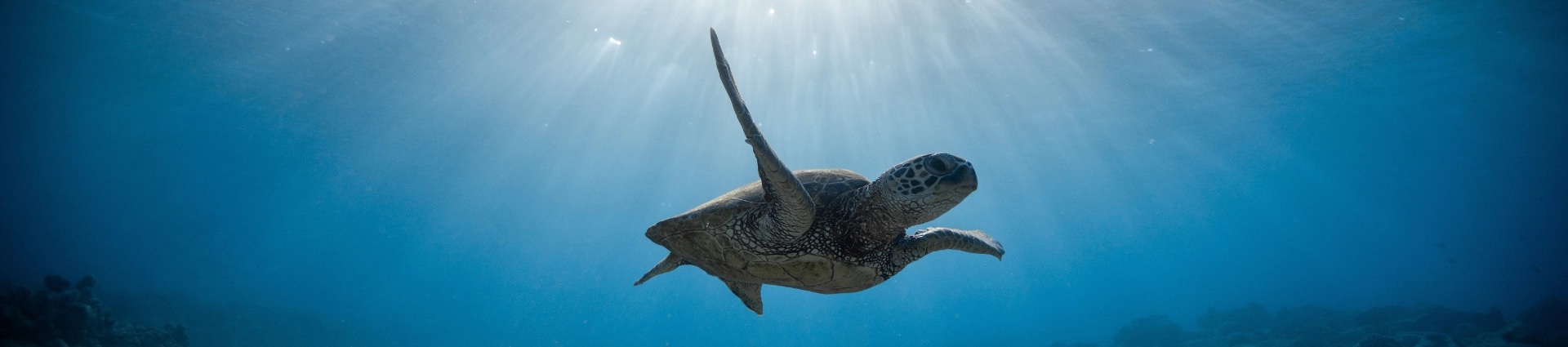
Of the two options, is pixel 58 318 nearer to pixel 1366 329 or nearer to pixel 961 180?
pixel 961 180

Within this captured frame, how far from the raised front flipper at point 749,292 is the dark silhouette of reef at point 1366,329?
1612 centimetres

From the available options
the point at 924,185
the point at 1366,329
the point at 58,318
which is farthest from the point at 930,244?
the point at 1366,329

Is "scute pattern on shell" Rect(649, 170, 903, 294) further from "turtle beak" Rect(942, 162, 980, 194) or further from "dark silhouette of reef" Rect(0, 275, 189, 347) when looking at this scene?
"dark silhouette of reef" Rect(0, 275, 189, 347)

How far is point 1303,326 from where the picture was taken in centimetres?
1917

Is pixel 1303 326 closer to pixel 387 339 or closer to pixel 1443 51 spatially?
pixel 1443 51

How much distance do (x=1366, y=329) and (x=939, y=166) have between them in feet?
79.5

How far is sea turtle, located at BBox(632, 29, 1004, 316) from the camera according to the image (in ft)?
7.73

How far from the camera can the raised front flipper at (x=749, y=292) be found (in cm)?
430

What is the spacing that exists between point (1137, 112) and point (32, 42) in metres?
40.9

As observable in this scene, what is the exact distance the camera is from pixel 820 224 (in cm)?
286

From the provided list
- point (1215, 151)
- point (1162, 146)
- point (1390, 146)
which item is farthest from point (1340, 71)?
point (1390, 146)

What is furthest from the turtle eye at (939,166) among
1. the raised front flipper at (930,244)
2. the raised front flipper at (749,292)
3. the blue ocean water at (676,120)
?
the blue ocean water at (676,120)

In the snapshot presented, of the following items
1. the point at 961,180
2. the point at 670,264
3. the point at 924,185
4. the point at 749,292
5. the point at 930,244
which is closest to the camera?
the point at 961,180

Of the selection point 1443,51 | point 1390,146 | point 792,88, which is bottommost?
point 1390,146
